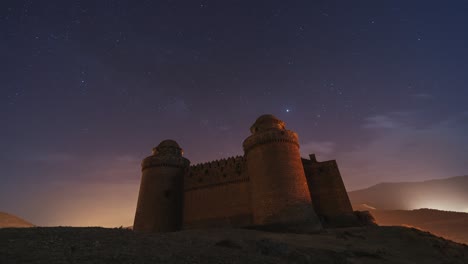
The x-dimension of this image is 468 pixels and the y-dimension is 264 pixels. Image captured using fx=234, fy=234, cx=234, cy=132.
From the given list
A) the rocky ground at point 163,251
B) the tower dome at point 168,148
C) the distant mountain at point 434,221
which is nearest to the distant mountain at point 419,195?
the distant mountain at point 434,221

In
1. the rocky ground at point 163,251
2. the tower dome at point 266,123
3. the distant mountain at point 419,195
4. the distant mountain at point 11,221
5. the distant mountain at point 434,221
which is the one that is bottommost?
the rocky ground at point 163,251

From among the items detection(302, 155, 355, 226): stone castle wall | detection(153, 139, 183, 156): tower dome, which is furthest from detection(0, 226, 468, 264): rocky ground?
detection(153, 139, 183, 156): tower dome

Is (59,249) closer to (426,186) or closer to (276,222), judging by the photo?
(276,222)

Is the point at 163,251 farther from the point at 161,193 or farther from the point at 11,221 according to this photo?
the point at 11,221

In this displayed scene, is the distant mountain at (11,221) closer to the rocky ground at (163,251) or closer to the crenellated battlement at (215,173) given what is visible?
the crenellated battlement at (215,173)

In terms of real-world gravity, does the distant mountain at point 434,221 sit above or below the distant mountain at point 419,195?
below

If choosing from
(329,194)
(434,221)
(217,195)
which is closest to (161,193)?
(217,195)

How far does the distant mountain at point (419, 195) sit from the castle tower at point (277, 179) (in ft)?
383

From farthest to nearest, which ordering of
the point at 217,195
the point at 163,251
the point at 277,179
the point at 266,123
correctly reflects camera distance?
1. the point at 266,123
2. the point at 217,195
3. the point at 277,179
4. the point at 163,251

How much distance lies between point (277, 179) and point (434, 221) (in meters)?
59.4

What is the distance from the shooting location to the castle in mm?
17312

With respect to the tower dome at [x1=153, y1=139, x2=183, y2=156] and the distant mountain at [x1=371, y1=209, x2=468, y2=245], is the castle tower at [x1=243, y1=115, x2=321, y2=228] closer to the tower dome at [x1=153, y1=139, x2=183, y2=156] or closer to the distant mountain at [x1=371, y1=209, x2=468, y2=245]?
the tower dome at [x1=153, y1=139, x2=183, y2=156]

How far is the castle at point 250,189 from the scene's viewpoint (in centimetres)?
1731

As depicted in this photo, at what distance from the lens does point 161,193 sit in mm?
22375
